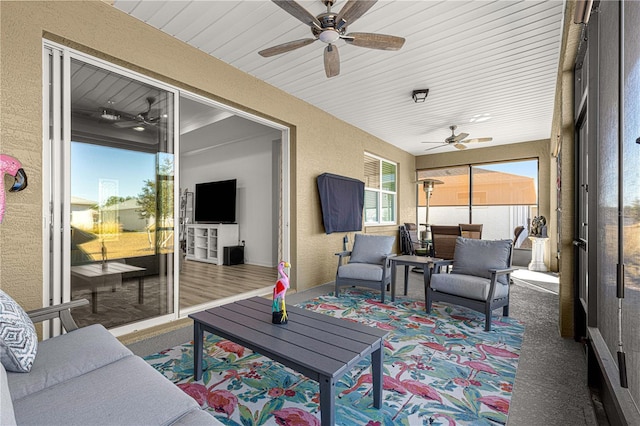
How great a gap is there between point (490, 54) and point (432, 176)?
5386mm

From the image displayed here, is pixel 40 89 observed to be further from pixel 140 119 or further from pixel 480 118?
pixel 480 118

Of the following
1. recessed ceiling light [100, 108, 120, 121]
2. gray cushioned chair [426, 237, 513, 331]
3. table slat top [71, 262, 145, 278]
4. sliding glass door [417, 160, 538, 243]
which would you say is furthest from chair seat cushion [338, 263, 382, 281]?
sliding glass door [417, 160, 538, 243]

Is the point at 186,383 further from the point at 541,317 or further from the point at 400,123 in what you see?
the point at 400,123

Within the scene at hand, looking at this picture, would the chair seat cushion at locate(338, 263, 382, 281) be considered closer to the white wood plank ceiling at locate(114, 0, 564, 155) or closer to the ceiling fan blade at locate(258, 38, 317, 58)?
the white wood plank ceiling at locate(114, 0, 564, 155)

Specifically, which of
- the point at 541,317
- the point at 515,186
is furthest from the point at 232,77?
the point at 515,186

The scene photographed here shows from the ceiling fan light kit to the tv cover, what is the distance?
5.60ft

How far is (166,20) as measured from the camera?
2.70 meters

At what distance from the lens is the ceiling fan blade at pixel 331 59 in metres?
2.55

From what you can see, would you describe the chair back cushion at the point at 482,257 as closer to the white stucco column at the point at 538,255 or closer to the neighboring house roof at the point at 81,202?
the white stucco column at the point at 538,255

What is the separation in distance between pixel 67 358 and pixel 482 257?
11.9 ft

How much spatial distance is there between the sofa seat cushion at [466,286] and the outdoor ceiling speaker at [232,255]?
456 cm

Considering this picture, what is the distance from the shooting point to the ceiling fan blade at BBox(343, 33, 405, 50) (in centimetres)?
232

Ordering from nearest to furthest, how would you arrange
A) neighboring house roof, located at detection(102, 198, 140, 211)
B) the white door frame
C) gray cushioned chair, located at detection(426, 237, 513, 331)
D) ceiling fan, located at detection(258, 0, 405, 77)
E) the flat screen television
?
ceiling fan, located at detection(258, 0, 405, 77)
the white door frame
neighboring house roof, located at detection(102, 198, 140, 211)
gray cushioned chair, located at detection(426, 237, 513, 331)
the flat screen television

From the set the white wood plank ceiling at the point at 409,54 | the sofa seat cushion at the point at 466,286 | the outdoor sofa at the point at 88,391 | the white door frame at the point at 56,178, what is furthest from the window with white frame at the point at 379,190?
the outdoor sofa at the point at 88,391
